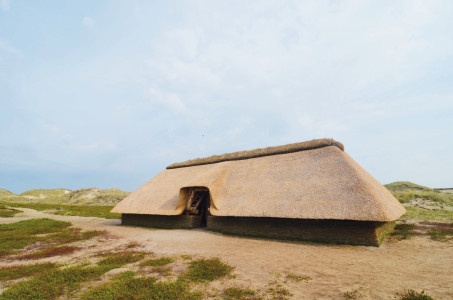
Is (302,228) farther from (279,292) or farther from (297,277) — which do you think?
(279,292)

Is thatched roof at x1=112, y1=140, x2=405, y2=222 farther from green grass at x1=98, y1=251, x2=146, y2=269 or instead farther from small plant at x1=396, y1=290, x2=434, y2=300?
Result: green grass at x1=98, y1=251, x2=146, y2=269

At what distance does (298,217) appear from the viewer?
381 inches

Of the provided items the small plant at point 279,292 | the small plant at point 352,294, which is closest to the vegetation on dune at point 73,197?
the small plant at point 279,292

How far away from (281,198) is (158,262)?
21.7 feet

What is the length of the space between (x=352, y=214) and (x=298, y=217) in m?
2.14

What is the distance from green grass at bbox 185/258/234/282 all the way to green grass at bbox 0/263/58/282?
450cm

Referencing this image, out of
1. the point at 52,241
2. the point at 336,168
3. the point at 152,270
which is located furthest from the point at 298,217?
the point at 52,241

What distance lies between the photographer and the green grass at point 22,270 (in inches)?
245

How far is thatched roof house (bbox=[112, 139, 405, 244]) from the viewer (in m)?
9.18

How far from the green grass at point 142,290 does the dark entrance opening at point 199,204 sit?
922 cm

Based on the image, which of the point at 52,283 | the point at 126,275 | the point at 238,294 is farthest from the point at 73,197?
the point at 238,294

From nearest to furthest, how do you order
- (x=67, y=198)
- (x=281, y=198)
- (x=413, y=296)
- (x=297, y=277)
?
(x=413, y=296), (x=297, y=277), (x=281, y=198), (x=67, y=198)

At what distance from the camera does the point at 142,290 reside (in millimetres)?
4895

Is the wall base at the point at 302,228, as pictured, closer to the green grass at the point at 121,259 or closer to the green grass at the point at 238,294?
the green grass at the point at 121,259
